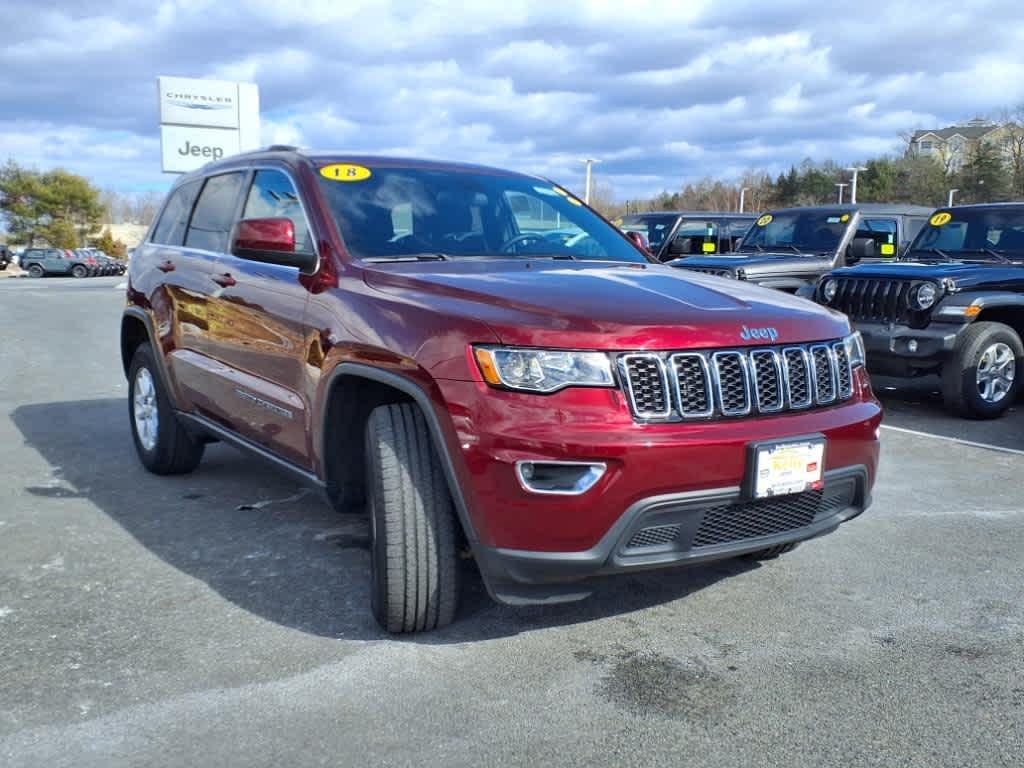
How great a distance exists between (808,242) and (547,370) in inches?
372

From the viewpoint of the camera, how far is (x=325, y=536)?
4.50 meters

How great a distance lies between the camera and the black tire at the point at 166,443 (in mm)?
5402

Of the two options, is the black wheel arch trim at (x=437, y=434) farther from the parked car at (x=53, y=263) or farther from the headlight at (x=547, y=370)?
the parked car at (x=53, y=263)

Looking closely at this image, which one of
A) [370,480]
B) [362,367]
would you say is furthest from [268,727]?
[362,367]

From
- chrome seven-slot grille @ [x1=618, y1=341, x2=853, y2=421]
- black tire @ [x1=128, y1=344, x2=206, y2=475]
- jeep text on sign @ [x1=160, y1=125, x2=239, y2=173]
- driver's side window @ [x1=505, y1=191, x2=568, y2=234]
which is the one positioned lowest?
black tire @ [x1=128, y1=344, x2=206, y2=475]

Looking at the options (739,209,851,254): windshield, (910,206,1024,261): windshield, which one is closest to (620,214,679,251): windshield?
(739,209,851,254): windshield

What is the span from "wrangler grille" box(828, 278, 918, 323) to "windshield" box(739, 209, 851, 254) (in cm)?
329

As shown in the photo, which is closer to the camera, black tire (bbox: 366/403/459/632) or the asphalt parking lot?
the asphalt parking lot

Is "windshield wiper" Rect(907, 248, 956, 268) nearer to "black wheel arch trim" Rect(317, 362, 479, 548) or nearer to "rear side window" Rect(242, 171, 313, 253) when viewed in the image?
"rear side window" Rect(242, 171, 313, 253)

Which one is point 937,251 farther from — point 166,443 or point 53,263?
point 53,263

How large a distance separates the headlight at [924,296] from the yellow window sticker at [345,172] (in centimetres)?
516

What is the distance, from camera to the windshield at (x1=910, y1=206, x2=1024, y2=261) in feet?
27.9

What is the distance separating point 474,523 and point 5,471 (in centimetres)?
397

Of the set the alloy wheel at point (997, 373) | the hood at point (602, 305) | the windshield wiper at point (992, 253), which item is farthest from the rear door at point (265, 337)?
the windshield wiper at point (992, 253)
